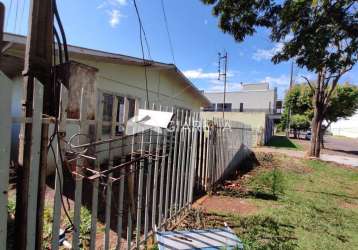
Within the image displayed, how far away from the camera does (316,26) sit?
19.7 ft

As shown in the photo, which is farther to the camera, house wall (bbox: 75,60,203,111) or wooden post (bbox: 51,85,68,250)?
house wall (bbox: 75,60,203,111)

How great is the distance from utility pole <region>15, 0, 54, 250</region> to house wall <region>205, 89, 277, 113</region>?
156 feet

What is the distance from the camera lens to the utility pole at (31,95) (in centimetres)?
178

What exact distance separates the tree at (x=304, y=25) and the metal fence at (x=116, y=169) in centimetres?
253

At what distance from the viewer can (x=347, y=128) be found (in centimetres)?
5744

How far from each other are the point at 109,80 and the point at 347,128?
62311mm

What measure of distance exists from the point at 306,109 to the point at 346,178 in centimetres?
1971

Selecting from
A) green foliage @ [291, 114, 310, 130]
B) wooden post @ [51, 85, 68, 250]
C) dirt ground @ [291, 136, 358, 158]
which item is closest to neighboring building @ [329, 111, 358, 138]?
green foliage @ [291, 114, 310, 130]

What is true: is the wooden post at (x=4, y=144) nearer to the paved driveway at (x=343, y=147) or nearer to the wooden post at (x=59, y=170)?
the wooden post at (x=59, y=170)

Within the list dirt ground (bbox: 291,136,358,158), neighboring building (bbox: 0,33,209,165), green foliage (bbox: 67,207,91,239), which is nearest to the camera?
neighboring building (bbox: 0,33,209,165)

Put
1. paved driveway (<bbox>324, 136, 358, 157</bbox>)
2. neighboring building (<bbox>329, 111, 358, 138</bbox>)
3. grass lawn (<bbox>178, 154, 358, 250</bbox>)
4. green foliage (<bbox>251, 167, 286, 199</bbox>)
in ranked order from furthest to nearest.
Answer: neighboring building (<bbox>329, 111, 358, 138</bbox>) < paved driveway (<bbox>324, 136, 358, 157</bbox>) < green foliage (<bbox>251, 167, 286, 199</bbox>) < grass lawn (<bbox>178, 154, 358, 250</bbox>)

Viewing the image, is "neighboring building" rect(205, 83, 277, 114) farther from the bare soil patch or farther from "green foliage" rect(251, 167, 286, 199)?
the bare soil patch

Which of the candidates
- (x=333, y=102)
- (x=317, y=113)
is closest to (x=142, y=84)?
(x=317, y=113)

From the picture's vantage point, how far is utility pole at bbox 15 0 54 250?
1779mm
